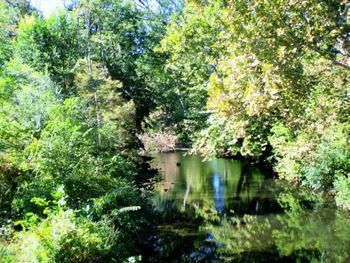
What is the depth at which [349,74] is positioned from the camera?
848 centimetres

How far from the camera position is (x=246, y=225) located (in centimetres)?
1192

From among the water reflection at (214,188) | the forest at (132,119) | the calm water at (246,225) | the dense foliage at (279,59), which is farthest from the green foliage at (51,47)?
the dense foliage at (279,59)

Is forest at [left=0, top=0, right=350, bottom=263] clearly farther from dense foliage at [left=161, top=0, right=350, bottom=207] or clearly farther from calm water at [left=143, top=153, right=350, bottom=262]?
calm water at [left=143, top=153, right=350, bottom=262]

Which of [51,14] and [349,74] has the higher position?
[51,14]

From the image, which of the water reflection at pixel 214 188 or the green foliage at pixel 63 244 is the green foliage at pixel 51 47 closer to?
the water reflection at pixel 214 188

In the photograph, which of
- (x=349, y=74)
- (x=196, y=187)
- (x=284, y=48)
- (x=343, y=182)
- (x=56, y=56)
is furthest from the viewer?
(x=56, y=56)

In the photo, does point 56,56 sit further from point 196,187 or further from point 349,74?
→ point 349,74

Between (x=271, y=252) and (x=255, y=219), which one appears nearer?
(x=271, y=252)

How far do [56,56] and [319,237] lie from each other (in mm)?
17857

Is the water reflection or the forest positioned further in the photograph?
the water reflection

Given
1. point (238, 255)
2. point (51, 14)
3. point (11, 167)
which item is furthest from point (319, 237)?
point (51, 14)

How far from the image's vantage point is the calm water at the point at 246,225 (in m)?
9.41

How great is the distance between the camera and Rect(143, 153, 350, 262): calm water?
9406mm

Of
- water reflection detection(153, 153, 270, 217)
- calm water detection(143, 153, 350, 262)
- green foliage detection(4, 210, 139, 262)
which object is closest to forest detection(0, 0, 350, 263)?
green foliage detection(4, 210, 139, 262)
